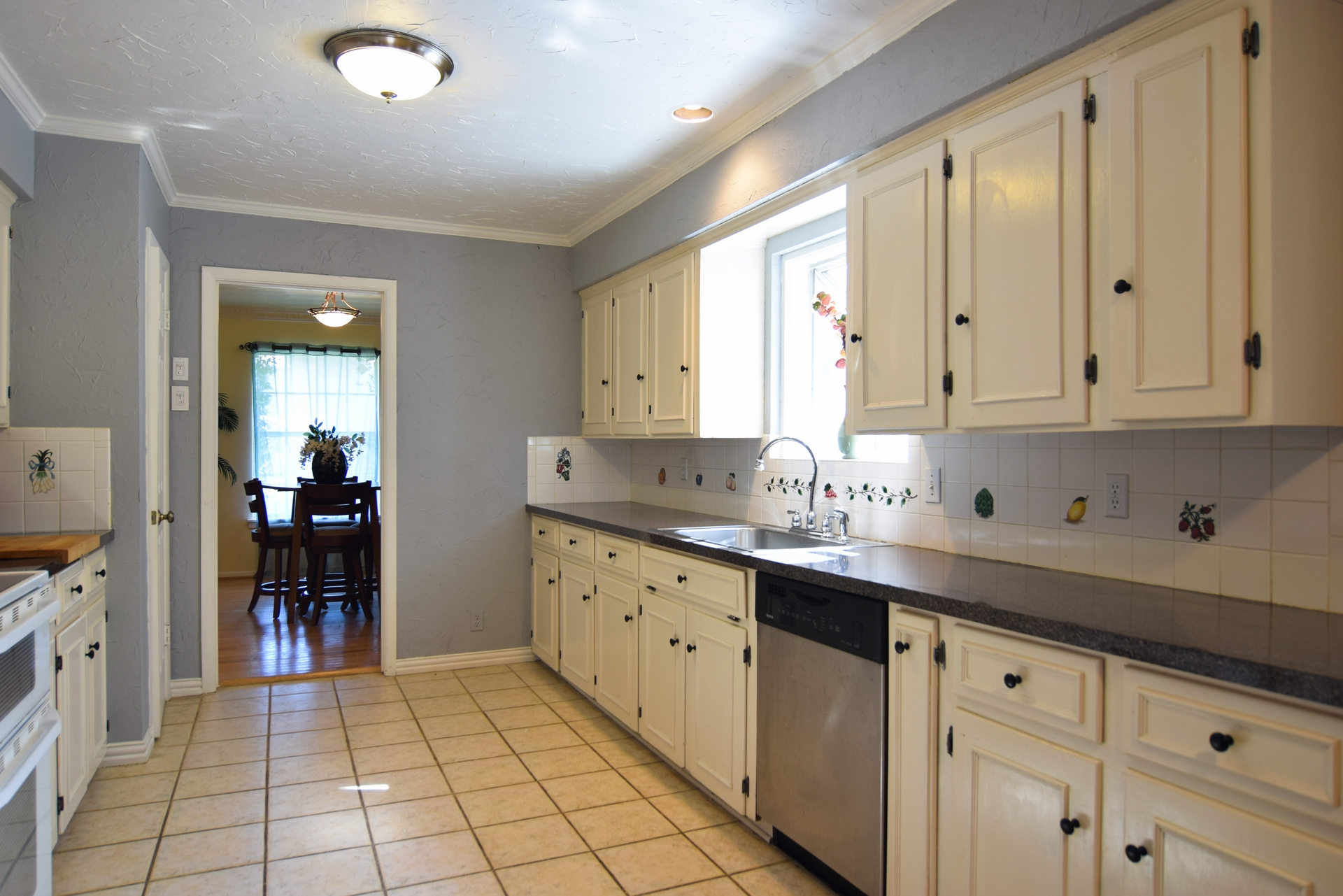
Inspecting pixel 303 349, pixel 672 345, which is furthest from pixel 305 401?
pixel 672 345

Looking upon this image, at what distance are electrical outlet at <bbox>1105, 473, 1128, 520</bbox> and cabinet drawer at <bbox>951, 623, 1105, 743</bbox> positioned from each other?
53cm

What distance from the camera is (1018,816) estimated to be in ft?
5.36

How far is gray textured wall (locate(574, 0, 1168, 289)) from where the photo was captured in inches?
70.1

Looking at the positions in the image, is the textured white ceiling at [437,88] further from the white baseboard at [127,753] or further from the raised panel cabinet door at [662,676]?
the white baseboard at [127,753]

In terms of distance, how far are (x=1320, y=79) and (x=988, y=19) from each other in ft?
2.31

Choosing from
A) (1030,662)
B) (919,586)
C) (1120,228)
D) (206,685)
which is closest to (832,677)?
(919,586)

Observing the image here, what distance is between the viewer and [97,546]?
284cm

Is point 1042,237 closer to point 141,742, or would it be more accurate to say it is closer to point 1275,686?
point 1275,686

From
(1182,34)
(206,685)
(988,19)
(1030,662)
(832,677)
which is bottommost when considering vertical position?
(206,685)

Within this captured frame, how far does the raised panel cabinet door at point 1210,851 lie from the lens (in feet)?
3.90

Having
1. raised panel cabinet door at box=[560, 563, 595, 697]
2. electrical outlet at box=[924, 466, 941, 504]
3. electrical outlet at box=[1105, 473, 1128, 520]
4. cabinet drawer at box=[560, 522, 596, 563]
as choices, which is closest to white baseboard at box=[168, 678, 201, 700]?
raised panel cabinet door at box=[560, 563, 595, 697]

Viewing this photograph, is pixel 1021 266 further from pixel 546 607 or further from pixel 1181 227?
pixel 546 607

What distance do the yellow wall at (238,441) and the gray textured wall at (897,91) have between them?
505 centimetres

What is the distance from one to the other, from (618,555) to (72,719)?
1852mm
